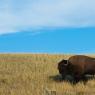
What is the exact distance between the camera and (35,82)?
1831 centimetres

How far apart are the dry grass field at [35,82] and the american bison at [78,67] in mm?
456

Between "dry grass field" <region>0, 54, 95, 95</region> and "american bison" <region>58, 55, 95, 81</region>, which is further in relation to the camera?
"american bison" <region>58, 55, 95, 81</region>

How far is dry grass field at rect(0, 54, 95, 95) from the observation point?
15.6 m

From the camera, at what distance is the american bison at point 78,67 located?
17.9 metres

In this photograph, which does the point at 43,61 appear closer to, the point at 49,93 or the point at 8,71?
the point at 8,71

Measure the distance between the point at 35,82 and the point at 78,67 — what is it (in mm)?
2063

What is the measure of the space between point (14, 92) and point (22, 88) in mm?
1286

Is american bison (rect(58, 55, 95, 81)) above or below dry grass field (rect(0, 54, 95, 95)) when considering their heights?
above

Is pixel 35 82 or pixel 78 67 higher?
pixel 78 67

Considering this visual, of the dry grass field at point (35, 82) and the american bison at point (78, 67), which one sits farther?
the american bison at point (78, 67)

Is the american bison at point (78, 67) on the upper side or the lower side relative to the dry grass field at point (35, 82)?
upper

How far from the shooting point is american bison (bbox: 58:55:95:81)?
58.8 ft

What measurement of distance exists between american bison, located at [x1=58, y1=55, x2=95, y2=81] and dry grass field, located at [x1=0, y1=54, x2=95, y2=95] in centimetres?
46

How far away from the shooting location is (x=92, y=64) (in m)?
18.1
